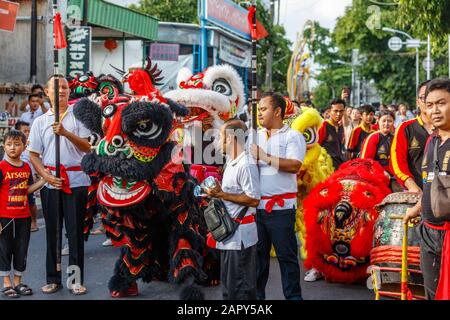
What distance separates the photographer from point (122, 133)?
5840mm

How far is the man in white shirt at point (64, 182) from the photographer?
6379 mm

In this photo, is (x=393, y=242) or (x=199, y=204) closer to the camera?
(x=393, y=242)

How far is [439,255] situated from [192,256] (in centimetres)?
267

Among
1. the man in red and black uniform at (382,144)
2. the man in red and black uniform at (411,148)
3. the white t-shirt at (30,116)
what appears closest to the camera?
the man in red and black uniform at (411,148)

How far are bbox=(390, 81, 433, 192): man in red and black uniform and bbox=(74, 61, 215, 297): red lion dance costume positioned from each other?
187cm

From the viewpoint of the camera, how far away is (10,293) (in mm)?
6332

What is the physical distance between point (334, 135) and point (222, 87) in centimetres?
228

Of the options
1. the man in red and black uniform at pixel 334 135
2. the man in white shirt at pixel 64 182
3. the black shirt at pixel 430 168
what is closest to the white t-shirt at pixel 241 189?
the black shirt at pixel 430 168

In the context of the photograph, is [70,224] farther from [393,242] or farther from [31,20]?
[31,20]

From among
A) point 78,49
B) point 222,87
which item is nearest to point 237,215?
point 222,87

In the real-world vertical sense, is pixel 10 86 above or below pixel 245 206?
above

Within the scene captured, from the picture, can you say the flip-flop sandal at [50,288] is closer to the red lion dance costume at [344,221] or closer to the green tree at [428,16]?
the red lion dance costume at [344,221]

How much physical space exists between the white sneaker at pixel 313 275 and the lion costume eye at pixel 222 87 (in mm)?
Answer: 2562

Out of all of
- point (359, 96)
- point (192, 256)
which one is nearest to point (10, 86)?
point (192, 256)
